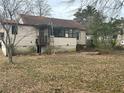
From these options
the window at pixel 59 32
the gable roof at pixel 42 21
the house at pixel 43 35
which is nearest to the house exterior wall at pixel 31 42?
the house at pixel 43 35

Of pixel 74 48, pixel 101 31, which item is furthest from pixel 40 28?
pixel 101 31

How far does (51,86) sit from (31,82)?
120 cm

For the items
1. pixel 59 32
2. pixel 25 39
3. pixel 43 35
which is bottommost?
pixel 25 39

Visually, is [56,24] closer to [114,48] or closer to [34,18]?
[34,18]

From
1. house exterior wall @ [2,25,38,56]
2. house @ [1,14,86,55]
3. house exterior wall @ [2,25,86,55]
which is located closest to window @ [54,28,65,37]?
house @ [1,14,86,55]

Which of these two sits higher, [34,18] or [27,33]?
[34,18]

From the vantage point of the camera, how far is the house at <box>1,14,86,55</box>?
1091 inches

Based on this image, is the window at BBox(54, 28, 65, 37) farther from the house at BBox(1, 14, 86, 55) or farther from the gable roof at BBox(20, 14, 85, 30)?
the gable roof at BBox(20, 14, 85, 30)

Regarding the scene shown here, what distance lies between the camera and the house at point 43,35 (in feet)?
90.9

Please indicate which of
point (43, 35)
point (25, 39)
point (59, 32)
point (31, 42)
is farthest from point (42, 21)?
point (25, 39)

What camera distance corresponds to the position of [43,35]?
2967cm

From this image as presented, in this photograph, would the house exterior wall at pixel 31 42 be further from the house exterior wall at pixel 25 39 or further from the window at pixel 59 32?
the window at pixel 59 32

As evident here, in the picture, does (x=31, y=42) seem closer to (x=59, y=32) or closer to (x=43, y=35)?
(x=43, y=35)

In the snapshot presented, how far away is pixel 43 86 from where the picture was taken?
30.6 feet
